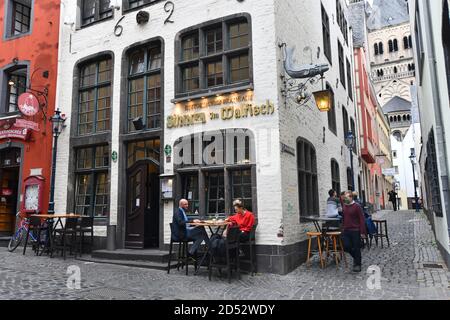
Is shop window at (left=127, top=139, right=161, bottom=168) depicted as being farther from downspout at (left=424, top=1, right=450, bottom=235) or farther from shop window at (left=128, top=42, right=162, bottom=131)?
downspout at (left=424, top=1, right=450, bottom=235)

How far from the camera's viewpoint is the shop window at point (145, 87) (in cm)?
1083

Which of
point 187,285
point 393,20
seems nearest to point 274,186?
point 187,285

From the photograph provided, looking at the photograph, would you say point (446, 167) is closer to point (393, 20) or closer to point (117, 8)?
point (117, 8)

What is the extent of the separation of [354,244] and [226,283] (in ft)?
9.59

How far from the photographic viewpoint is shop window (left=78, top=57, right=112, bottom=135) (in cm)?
1177

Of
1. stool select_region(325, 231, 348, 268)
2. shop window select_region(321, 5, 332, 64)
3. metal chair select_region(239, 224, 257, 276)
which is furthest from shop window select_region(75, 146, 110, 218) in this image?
shop window select_region(321, 5, 332, 64)

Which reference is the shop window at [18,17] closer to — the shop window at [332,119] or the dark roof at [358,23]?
the shop window at [332,119]

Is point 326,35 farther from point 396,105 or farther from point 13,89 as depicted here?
point 396,105

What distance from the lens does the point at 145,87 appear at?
36.2 ft

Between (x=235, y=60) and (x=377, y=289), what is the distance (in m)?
6.16

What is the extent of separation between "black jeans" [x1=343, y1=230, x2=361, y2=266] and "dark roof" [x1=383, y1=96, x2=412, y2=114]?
69.7 metres

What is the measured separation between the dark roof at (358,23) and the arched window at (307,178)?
15.8 metres

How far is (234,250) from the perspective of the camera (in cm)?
805

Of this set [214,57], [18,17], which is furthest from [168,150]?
[18,17]
